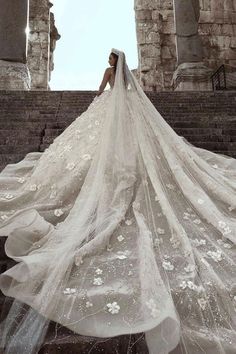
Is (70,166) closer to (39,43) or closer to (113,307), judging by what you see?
(113,307)

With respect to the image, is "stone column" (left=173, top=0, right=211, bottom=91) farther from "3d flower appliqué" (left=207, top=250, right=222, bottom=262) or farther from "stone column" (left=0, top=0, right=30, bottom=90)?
"3d flower appliqué" (left=207, top=250, right=222, bottom=262)

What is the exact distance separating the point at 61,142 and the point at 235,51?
1205 cm

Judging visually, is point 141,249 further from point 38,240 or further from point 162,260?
point 38,240

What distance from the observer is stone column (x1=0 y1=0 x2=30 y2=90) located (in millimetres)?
8844

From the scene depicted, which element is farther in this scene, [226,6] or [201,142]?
[226,6]

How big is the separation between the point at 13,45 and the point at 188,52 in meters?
4.32

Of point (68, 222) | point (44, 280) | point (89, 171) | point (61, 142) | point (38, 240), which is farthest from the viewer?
point (61, 142)

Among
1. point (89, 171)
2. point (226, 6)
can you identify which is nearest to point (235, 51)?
point (226, 6)

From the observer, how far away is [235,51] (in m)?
14.1

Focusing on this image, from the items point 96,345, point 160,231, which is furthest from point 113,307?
point 160,231

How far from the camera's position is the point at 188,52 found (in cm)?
1025

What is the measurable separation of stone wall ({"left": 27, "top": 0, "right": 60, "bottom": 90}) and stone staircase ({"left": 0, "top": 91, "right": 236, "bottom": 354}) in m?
7.98

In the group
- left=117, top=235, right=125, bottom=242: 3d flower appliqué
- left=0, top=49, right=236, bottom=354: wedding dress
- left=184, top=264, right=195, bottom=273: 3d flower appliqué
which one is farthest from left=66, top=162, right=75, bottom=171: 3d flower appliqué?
left=184, top=264, right=195, bottom=273: 3d flower appliqué

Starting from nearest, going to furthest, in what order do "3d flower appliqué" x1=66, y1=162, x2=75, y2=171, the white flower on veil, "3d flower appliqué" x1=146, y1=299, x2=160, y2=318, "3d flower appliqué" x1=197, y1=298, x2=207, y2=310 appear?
"3d flower appliqué" x1=146, y1=299, x2=160, y2=318, "3d flower appliqué" x1=197, y1=298, x2=207, y2=310, the white flower on veil, "3d flower appliqué" x1=66, y1=162, x2=75, y2=171
